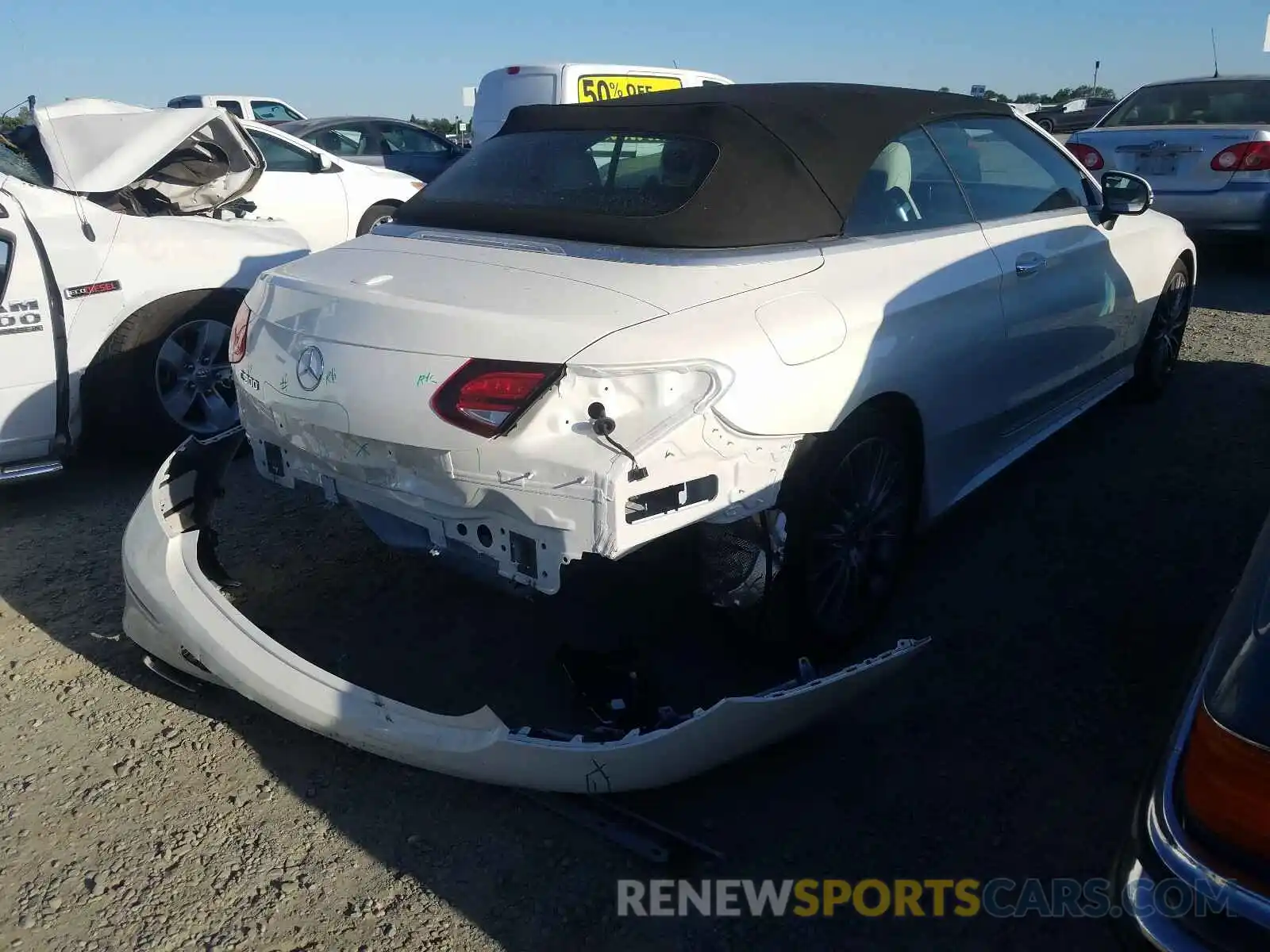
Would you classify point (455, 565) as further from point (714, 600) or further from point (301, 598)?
point (301, 598)

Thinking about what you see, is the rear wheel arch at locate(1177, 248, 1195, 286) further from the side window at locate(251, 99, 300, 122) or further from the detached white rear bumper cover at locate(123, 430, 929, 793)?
the side window at locate(251, 99, 300, 122)

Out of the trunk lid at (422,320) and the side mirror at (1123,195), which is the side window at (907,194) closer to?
the trunk lid at (422,320)

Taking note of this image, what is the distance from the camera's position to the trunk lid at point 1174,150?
7.70 meters

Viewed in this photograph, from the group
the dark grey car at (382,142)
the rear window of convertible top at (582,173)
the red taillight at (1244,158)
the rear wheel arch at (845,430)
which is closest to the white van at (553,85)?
the dark grey car at (382,142)

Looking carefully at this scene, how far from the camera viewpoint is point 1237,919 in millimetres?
1365

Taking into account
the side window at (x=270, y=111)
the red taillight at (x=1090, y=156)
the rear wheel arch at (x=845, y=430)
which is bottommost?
the rear wheel arch at (x=845, y=430)

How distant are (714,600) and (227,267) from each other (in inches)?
123

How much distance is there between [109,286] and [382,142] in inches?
319

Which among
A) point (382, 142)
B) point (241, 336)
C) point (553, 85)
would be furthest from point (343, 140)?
point (241, 336)

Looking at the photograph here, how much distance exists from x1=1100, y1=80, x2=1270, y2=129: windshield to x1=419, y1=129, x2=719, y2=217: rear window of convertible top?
6969 millimetres

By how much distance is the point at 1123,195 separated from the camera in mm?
4270

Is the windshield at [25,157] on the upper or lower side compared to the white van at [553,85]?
lower

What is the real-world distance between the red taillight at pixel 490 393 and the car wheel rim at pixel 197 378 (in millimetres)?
2573

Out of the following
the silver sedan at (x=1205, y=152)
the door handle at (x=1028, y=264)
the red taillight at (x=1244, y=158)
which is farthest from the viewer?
the silver sedan at (x=1205, y=152)
